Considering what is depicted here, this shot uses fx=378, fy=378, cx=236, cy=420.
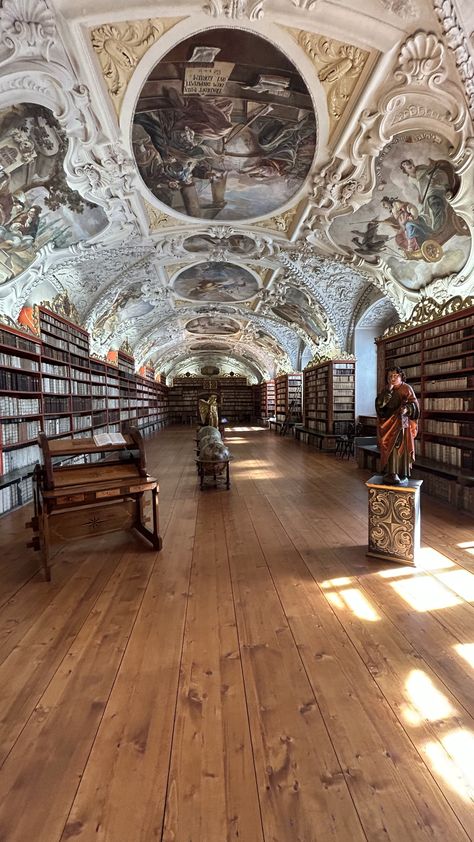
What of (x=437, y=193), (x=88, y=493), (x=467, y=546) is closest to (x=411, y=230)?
(x=437, y=193)

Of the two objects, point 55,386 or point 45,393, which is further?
point 55,386

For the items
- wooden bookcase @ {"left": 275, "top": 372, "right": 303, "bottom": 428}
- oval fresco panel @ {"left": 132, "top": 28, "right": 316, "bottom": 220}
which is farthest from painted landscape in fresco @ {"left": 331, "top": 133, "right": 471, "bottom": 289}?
wooden bookcase @ {"left": 275, "top": 372, "right": 303, "bottom": 428}

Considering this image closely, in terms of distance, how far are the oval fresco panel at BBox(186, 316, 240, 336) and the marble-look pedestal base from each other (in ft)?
52.0

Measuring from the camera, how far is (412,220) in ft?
Answer: 23.2

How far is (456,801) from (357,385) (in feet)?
41.3

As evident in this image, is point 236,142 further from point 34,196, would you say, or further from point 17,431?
point 17,431

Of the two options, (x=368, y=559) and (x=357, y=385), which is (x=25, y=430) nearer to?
(x=368, y=559)

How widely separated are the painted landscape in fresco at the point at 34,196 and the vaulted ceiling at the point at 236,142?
0.02 m

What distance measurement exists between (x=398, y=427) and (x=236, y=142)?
5032mm

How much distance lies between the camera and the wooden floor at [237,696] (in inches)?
63.2

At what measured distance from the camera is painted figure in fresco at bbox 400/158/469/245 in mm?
5871

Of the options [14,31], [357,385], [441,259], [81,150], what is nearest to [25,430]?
[81,150]

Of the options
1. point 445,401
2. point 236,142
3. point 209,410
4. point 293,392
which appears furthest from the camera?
point 293,392

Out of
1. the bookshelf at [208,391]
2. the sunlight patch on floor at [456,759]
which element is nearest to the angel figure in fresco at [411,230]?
the sunlight patch on floor at [456,759]
